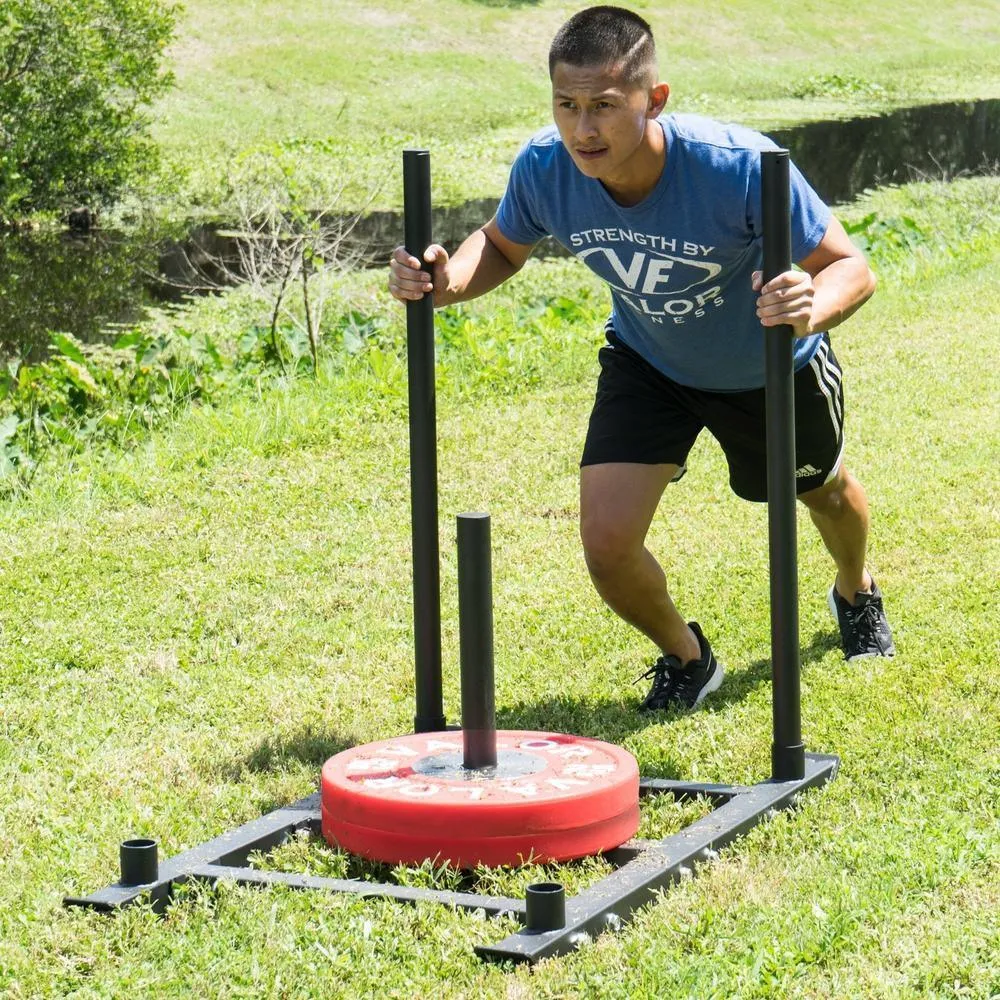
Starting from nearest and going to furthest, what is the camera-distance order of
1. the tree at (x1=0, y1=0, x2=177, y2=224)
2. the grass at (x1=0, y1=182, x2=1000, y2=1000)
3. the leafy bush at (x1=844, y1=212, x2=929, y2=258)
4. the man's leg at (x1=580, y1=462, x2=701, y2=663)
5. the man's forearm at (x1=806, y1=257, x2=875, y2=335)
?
the grass at (x1=0, y1=182, x2=1000, y2=1000), the man's forearm at (x1=806, y1=257, x2=875, y2=335), the man's leg at (x1=580, y1=462, x2=701, y2=663), the leafy bush at (x1=844, y1=212, x2=929, y2=258), the tree at (x1=0, y1=0, x2=177, y2=224)

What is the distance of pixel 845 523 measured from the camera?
4812 mm

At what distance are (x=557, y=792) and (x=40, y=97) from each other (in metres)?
21.4

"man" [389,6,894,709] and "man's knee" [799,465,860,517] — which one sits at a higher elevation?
"man" [389,6,894,709]

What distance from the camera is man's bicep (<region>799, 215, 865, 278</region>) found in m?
3.97

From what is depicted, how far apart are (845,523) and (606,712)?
0.93 meters

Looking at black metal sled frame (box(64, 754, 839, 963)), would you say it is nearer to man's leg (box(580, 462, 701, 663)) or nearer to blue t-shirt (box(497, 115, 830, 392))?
man's leg (box(580, 462, 701, 663))

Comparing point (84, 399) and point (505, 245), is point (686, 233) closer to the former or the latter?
point (505, 245)

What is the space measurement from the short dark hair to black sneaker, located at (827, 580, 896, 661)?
6.10 feet

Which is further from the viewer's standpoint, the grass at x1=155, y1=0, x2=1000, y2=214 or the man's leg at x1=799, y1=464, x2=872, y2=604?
the grass at x1=155, y1=0, x2=1000, y2=214

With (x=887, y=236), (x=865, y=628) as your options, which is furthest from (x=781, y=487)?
(x=887, y=236)

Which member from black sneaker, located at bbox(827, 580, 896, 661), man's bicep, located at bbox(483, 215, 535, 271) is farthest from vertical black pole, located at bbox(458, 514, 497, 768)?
black sneaker, located at bbox(827, 580, 896, 661)

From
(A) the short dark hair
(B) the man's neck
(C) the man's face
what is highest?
(A) the short dark hair

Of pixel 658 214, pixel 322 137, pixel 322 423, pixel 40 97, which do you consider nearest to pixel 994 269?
→ pixel 322 423

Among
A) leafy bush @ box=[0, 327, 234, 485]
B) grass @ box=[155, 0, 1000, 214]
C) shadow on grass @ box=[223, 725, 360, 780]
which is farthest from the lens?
grass @ box=[155, 0, 1000, 214]
